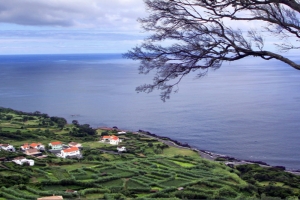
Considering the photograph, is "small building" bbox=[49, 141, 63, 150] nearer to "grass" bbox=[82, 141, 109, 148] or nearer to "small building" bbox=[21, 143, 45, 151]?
"small building" bbox=[21, 143, 45, 151]

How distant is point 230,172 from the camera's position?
22.3 meters

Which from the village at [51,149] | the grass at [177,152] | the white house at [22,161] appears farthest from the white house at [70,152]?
the grass at [177,152]

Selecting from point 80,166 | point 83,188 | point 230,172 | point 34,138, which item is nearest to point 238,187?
point 230,172

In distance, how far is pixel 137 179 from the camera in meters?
19.3

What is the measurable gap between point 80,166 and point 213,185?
29.5 feet

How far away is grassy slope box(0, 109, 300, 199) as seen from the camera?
1628 centimetres

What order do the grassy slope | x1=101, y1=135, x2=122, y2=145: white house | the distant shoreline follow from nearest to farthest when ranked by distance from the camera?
the grassy slope, the distant shoreline, x1=101, y1=135, x2=122, y2=145: white house

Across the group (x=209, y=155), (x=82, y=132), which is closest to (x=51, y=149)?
(x=82, y=132)

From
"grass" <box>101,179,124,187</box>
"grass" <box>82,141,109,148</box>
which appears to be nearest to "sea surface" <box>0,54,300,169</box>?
"grass" <box>82,141,109,148</box>

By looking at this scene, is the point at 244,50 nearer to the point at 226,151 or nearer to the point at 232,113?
the point at 226,151

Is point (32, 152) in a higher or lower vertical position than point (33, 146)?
lower

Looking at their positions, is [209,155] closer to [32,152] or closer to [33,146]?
[32,152]

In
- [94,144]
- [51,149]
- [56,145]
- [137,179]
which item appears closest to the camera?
[137,179]

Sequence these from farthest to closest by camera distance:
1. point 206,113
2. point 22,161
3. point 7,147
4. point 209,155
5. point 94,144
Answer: point 206,113, point 94,144, point 209,155, point 7,147, point 22,161
